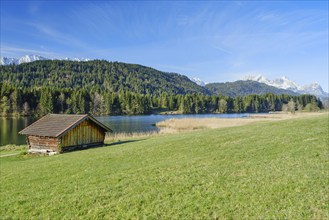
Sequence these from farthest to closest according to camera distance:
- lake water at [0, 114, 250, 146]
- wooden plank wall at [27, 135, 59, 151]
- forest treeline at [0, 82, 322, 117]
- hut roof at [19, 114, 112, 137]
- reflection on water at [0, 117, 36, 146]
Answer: forest treeline at [0, 82, 322, 117], lake water at [0, 114, 250, 146], reflection on water at [0, 117, 36, 146], hut roof at [19, 114, 112, 137], wooden plank wall at [27, 135, 59, 151]

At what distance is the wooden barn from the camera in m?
27.8

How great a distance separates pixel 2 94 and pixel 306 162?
13348 centimetres

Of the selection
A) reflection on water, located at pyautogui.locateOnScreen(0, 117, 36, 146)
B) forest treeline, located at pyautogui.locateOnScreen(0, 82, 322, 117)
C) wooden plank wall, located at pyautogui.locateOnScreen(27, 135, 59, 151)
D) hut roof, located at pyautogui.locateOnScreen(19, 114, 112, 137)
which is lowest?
reflection on water, located at pyautogui.locateOnScreen(0, 117, 36, 146)

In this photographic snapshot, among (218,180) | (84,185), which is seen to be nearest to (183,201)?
(218,180)

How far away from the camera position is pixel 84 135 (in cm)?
3031

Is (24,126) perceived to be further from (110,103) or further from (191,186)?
(110,103)

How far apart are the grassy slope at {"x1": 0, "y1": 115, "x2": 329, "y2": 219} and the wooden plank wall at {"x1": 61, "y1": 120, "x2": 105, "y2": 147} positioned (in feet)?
39.7

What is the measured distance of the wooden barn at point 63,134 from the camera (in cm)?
2776

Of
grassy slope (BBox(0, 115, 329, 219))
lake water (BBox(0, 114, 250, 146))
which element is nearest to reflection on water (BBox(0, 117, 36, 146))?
lake water (BBox(0, 114, 250, 146))

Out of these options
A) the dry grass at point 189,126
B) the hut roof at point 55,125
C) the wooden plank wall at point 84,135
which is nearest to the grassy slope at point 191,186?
the hut roof at point 55,125

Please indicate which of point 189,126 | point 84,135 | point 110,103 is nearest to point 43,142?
point 84,135

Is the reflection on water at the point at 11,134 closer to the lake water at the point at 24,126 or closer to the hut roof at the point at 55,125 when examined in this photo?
the lake water at the point at 24,126

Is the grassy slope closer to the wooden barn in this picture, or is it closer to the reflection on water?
the wooden barn

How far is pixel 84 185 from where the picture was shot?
1162 centimetres
